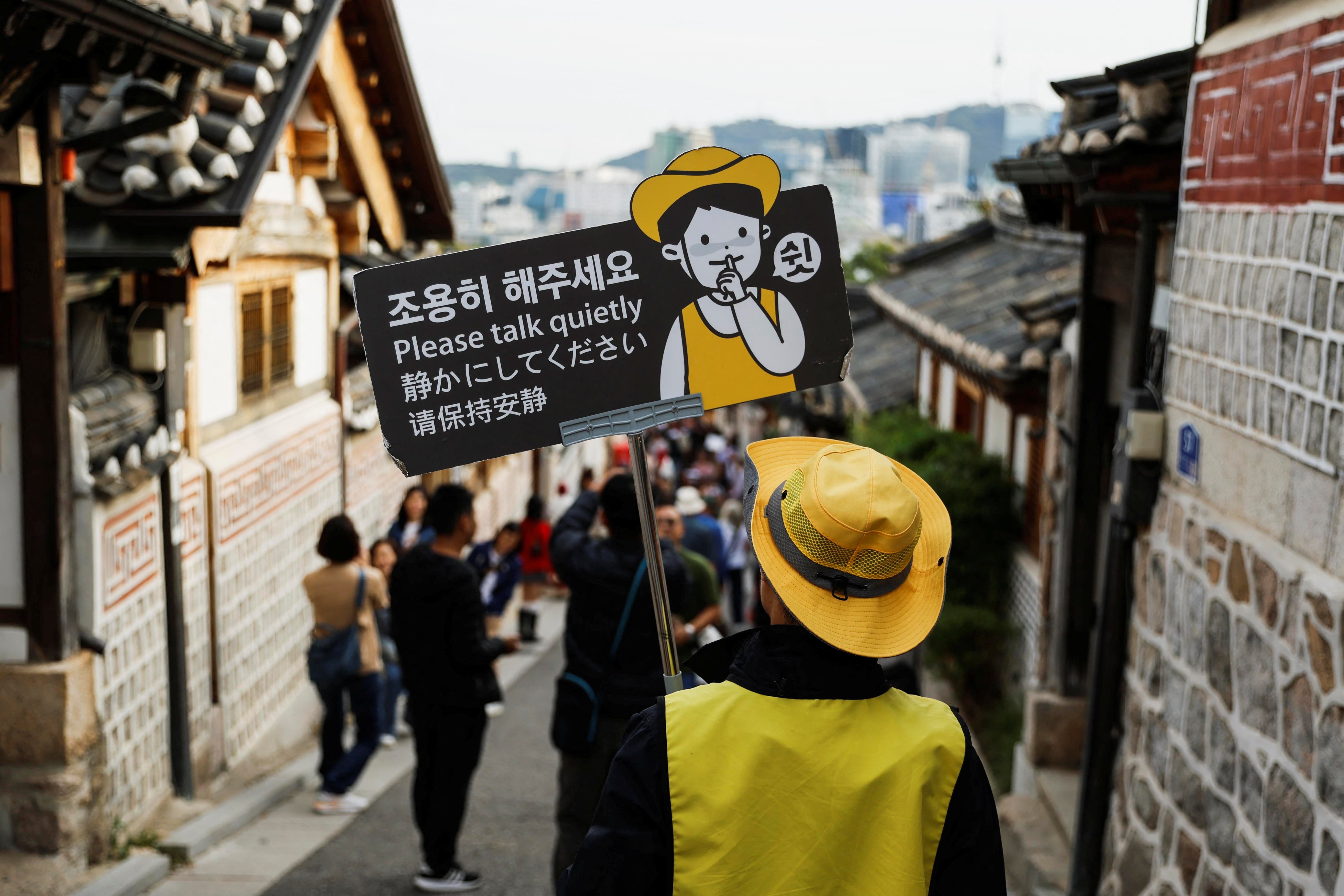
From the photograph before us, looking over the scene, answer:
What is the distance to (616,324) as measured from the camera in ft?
10.8

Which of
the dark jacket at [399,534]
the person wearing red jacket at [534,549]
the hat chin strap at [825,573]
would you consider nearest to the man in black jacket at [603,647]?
the dark jacket at [399,534]

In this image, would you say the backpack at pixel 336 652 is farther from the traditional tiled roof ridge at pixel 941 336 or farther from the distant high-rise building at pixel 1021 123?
the distant high-rise building at pixel 1021 123

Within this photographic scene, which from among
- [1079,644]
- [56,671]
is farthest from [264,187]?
[1079,644]

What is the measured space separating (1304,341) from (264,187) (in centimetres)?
806

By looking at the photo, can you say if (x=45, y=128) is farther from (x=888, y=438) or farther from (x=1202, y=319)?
(x=888, y=438)

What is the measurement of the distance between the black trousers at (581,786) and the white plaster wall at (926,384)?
10.9 metres

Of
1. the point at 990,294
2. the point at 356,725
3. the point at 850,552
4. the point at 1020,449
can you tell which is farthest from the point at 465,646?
the point at 990,294

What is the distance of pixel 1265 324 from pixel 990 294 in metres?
7.52

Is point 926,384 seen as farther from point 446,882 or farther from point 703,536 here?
point 446,882

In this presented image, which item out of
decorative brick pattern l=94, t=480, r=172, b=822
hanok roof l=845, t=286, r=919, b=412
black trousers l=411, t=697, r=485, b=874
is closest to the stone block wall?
decorative brick pattern l=94, t=480, r=172, b=822

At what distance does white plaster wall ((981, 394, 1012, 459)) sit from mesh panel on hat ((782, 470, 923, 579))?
890 cm

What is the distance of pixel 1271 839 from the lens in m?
4.12

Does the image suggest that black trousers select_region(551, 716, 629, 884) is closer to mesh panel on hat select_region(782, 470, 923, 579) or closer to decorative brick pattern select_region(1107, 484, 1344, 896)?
decorative brick pattern select_region(1107, 484, 1344, 896)

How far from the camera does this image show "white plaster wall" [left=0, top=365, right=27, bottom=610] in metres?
5.88
